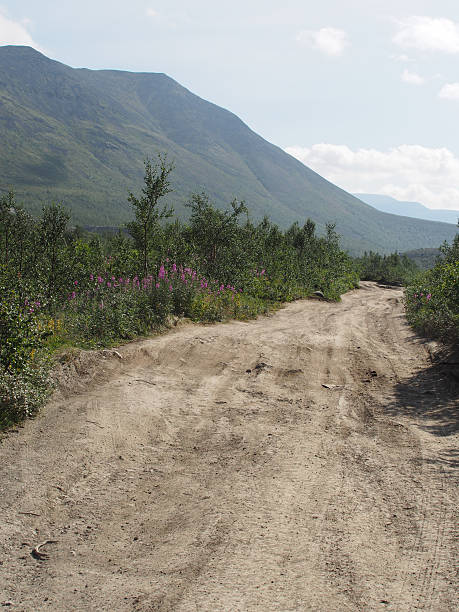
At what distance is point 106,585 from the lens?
3094mm

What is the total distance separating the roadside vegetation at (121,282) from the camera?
596cm

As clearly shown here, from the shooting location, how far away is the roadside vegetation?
596 cm

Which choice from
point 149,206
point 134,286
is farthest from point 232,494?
point 149,206

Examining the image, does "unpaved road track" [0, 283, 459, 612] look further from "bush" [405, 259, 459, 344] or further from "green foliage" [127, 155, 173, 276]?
"green foliage" [127, 155, 173, 276]

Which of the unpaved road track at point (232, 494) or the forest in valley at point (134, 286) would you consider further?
the forest in valley at point (134, 286)

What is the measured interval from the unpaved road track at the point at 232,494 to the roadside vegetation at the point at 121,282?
93 cm

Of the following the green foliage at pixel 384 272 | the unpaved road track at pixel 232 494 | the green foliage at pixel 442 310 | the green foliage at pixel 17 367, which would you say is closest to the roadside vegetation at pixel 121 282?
the green foliage at pixel 17 367

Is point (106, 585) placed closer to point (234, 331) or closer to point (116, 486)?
point (116, 486)

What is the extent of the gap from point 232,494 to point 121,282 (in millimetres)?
8919

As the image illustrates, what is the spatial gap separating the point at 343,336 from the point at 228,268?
7985 mm

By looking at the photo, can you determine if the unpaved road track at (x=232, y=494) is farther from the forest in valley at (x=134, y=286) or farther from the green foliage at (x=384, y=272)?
the green foliage at (x=384, y=272)

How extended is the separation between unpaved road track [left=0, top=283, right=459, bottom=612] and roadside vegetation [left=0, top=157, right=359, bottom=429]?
93cm

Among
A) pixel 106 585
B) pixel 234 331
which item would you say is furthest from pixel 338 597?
pixel 234 331

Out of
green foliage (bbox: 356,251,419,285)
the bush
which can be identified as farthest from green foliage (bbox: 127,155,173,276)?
green foliage (bbox: 356,251,419,285)
